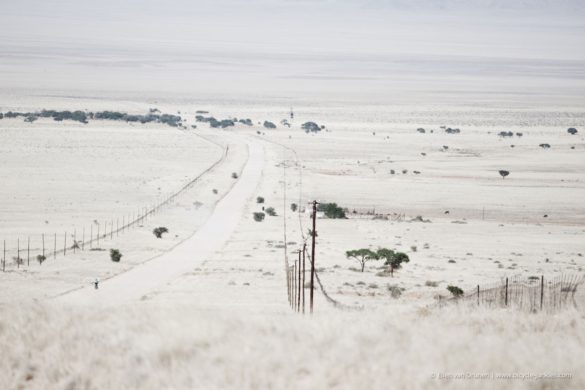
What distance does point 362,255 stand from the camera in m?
34.1

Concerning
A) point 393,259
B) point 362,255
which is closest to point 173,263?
point 362,255

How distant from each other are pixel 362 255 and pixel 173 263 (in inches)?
311

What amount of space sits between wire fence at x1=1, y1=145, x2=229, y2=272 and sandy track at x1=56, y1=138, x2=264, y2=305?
12.1 ft

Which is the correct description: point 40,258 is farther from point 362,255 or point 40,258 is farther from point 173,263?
point 362,255

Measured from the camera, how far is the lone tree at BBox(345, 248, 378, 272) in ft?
111

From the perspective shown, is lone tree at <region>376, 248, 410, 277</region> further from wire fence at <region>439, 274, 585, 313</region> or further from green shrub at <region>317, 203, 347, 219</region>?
green shrub at <region>317, 203, 347, 219</region>

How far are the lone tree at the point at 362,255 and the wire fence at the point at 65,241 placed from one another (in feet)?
36.9

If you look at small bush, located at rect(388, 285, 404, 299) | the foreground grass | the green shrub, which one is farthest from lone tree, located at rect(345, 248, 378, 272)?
the foreground grass

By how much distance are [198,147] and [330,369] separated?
7990 centimetres

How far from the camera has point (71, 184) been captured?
5981cm

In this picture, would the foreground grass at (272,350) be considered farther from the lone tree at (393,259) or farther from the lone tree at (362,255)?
the lone tree at (362,255)

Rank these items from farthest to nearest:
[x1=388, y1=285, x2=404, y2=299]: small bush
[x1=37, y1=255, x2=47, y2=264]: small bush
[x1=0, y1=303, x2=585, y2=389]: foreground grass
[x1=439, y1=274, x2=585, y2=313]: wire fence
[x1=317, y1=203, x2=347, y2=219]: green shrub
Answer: [x1=317, y1=203, x2=347, y2=219]: green shrub
[x1=37, y1=255, x2=47, y2=264]: small bush
[x1=388, y1=285, x2=404, y2=299]: small bush
[x1=439, y1=274, x2=585, y2=313]: wire fence
[x1=0, y1=303, x2=585, y2=389]: foreground grass

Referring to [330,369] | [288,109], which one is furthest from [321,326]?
[288,109]

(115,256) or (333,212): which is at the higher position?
(333,212)
